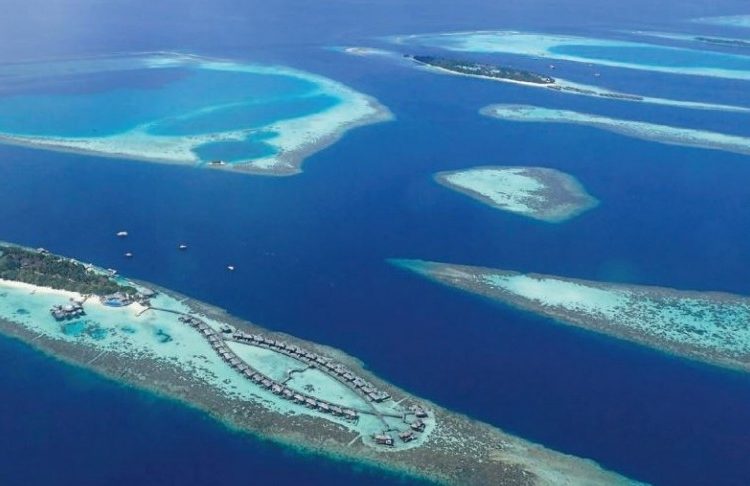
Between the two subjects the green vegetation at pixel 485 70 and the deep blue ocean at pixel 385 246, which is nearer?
the deep blue ocean at pixel 385 246

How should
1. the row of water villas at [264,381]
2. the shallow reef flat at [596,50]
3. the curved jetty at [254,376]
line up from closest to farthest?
the curved jetty at [254,376], the row of water villas at [264,381], the shallow reef flat at [596,50]

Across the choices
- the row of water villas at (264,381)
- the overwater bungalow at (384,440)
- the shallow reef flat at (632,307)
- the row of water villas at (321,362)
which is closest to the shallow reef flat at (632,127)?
the shallow reef flat at (632,307)

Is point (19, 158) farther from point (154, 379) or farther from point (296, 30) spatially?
point (296, 30)

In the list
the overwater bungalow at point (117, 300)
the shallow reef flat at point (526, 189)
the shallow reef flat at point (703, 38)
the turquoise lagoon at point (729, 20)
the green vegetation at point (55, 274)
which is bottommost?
the overwater bungalow at point (117, 300)

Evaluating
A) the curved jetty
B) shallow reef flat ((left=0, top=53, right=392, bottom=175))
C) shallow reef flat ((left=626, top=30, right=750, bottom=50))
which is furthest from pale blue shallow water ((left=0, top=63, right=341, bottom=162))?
shallow reef flat ((left=626, top=30, right=750, bottom=50))

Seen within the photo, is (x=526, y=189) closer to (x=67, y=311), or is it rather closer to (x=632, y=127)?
(x=632, y=127)

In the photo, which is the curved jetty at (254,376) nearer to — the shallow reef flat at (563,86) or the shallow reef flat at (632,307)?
the shallow reef flat at (632,307)

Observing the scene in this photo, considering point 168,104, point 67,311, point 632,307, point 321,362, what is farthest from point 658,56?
point 67,311

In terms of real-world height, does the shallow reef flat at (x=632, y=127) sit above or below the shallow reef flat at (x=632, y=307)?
above
